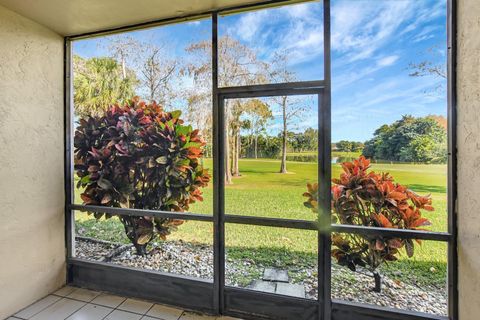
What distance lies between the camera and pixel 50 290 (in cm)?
230

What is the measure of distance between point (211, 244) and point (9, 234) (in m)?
1.69

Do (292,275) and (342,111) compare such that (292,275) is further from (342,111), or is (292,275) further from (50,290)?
(50,290)

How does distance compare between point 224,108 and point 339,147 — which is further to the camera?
point 224,108

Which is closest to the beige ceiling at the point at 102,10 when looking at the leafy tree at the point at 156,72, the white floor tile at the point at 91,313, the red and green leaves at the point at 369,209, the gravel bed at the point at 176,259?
the leafy tree at the point at 156,72

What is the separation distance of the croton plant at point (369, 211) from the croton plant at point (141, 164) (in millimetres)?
1129

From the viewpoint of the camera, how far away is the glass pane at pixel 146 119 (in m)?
2.16

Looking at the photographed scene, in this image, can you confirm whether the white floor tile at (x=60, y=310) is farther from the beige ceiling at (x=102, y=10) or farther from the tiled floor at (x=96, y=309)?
the beige ceiling at (x=102, y=10)

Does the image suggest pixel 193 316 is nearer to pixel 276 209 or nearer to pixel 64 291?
pixel 276 209

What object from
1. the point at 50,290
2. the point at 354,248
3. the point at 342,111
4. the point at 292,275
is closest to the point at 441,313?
the point at 354,248

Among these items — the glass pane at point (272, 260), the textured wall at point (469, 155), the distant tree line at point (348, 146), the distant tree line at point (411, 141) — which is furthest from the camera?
the glass pane at point (272, 260)

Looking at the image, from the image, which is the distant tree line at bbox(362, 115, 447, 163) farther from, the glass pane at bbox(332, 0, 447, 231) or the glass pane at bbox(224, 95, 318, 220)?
the glass pane at bbox(224, 95, 318, 220)

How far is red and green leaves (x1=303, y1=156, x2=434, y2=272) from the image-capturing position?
5.69 ft

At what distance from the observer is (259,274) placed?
203 cm

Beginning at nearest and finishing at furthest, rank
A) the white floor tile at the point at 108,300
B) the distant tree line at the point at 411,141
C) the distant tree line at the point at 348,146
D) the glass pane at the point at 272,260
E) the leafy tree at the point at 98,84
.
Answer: the distant tree line at the point at 411,141 → the distant tree line at the point at 348,146 → the glass pane at the point at 272,260 → the white floor tile at the point at 108,300 → the leafy tree at the point at 98,84
